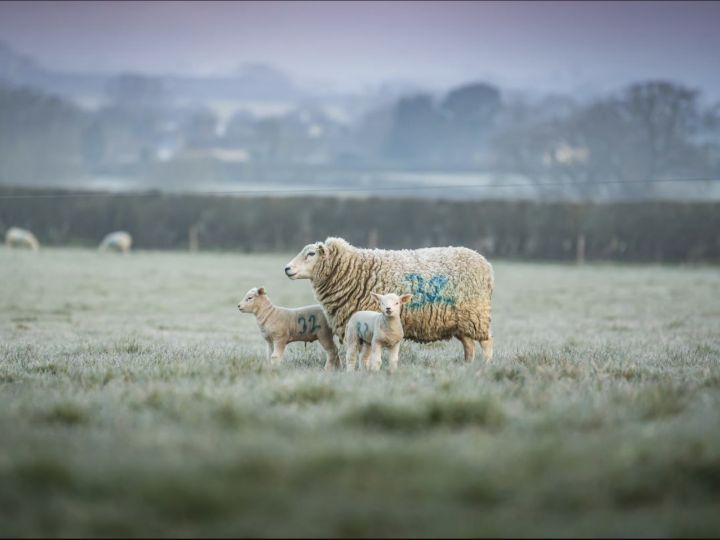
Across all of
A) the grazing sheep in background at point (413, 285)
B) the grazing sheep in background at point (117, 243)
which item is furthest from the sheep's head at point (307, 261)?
the grazing sheep in background at point (117, 243)

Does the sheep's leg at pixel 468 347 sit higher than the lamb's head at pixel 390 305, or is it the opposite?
the lamb's head at pixel 390 305

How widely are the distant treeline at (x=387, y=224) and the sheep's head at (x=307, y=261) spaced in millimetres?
24618

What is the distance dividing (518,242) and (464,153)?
75742mm

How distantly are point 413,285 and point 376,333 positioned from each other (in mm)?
1208

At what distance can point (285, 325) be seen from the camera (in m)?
9.40

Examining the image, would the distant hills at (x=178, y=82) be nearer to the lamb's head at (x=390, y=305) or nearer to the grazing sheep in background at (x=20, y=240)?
the grazing sheep in background at (x=20, y=240)

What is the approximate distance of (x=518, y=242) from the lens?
35875 millimetres

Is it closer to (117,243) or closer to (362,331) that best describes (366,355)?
(362,331)

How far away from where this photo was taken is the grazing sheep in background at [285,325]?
368 inches

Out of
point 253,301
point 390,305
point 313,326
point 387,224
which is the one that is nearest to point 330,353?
point 313,326

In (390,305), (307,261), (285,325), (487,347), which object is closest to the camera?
(390,305)

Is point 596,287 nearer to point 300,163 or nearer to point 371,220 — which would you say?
point 371,220

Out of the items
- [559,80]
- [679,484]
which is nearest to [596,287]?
[679,484]

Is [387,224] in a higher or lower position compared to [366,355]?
higher
